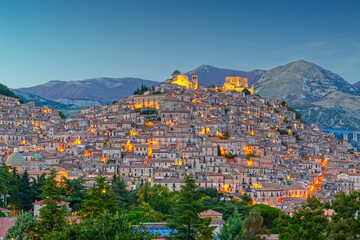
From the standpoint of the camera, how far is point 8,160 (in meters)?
72.8

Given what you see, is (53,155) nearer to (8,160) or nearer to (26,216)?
(8,160)

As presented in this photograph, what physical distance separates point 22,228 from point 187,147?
56.4m

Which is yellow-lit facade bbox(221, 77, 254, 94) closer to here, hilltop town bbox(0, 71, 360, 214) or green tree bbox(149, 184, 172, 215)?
hilltop town bbox(0, 71, 360, 214)

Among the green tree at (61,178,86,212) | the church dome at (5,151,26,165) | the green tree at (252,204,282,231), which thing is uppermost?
the church dome at (5,151,26,165)

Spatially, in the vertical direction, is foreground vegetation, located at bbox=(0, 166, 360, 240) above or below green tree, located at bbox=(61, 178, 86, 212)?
above

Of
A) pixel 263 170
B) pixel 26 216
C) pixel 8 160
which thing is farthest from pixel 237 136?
pixel 26 216

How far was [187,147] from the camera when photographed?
7919 centimetres

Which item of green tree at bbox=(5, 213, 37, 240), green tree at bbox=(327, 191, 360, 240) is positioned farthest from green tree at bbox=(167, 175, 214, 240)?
green tree at bbox=(5, 213, 37, 240)

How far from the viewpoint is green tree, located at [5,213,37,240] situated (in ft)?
75.4

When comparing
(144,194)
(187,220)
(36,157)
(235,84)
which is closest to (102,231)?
(187,220)

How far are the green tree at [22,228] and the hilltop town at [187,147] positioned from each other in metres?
38.6

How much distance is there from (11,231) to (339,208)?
783 inches

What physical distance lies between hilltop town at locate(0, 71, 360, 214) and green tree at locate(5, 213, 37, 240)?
3862cm

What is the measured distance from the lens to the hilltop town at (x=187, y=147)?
235 ft
